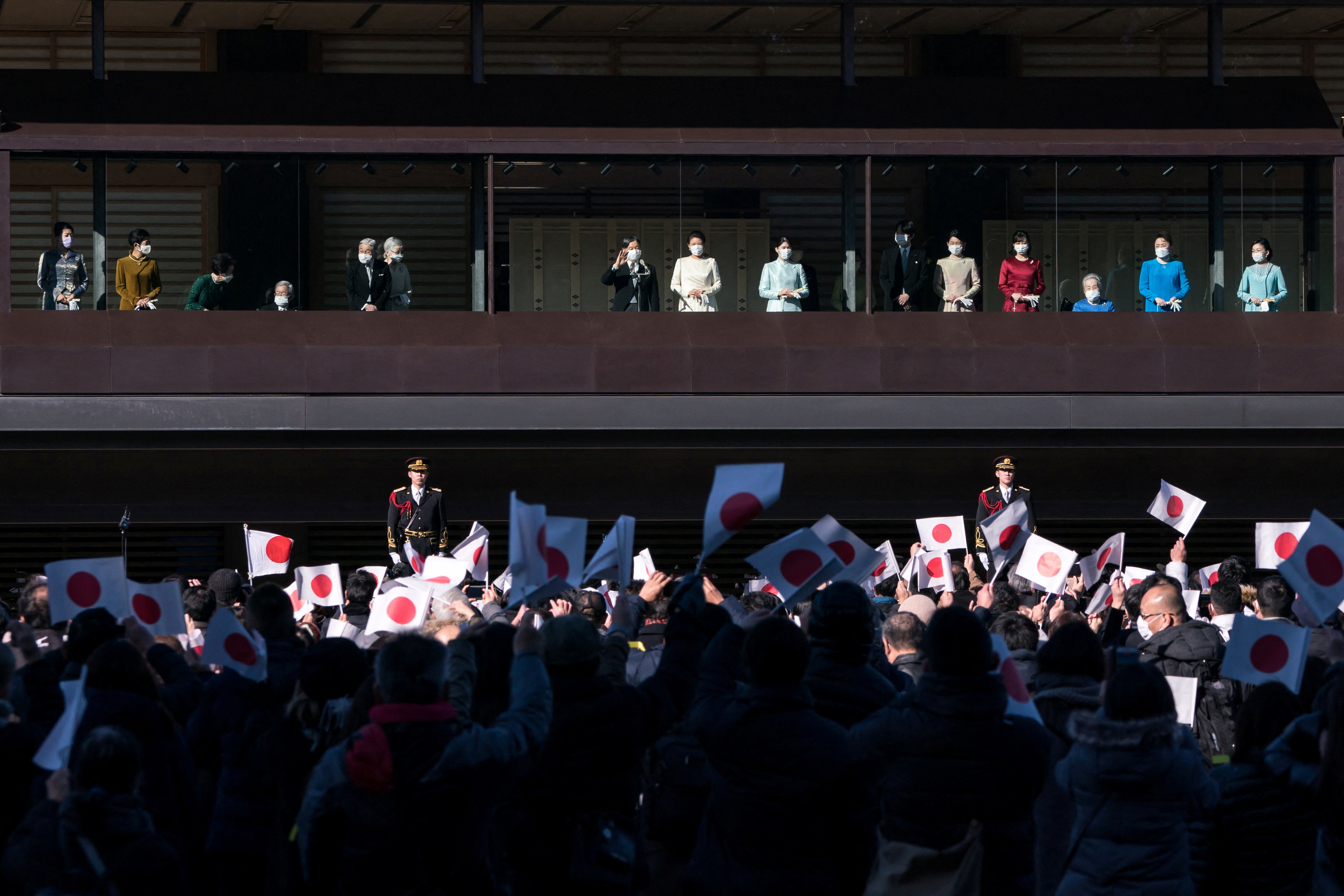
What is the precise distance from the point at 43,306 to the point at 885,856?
15688mm

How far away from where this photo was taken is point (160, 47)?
22.7 meters

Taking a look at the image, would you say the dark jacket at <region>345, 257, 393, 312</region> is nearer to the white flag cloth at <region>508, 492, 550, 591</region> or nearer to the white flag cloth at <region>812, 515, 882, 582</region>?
the white flag cloth at <region>812, 515, 882, 582</region>

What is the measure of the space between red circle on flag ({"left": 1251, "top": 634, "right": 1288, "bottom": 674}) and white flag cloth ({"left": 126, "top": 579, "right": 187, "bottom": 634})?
14.2ft

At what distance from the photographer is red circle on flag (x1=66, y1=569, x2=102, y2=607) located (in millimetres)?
7145

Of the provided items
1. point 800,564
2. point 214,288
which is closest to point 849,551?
point 800,564

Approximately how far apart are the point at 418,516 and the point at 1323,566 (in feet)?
38.3

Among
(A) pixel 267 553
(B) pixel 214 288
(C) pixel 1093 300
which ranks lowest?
(A) pixel 267 553

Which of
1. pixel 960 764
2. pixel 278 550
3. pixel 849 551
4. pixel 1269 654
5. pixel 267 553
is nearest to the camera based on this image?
pixel 960 764

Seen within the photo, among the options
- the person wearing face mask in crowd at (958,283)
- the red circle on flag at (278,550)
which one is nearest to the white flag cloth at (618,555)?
the red circle on flag at (278,550)

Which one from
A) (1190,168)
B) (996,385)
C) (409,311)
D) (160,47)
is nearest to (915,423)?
(996,385)

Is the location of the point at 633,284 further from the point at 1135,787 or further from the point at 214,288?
the point at 1135,787

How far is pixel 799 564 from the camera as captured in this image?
748 cm

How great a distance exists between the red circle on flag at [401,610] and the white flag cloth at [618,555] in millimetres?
1172

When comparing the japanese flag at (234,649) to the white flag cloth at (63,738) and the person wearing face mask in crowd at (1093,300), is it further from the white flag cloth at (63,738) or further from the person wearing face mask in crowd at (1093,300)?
the person wearing face mask in crowd at (1093,300)
